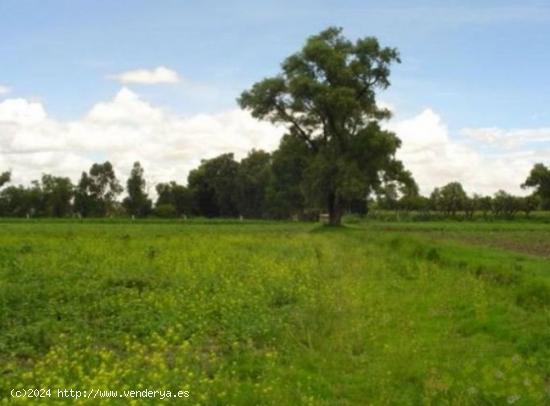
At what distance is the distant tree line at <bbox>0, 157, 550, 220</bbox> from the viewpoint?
117 meters

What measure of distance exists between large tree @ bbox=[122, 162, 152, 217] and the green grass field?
328ft

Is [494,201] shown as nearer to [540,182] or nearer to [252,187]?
[540,182]

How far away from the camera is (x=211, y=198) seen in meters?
126

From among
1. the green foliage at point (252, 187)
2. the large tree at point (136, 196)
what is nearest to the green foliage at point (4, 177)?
the large tree at point (136, 196)

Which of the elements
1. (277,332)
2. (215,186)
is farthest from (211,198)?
(277,332)

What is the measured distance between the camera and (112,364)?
9820mm

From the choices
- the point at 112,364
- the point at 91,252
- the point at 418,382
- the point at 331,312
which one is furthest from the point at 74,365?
the point at 91,252

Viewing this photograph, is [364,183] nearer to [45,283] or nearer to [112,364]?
[45,283]

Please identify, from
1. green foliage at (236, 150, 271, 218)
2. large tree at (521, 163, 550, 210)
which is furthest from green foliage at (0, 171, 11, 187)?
large tree at (521, 163, 550, 210)


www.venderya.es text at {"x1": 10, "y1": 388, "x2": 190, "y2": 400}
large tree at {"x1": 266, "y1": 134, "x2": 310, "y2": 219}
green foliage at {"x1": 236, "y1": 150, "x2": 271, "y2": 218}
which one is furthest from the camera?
green foliage at {"x1": 236, "y1": 150, "x2": 271, "y2": 218}

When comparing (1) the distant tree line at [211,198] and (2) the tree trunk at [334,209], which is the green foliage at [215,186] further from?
(2) the tree trunk at [334,209]

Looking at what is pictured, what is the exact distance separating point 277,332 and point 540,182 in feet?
393

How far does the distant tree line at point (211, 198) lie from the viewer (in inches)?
4616

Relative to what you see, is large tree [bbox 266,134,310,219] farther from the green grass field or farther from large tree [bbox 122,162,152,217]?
the green grass field
